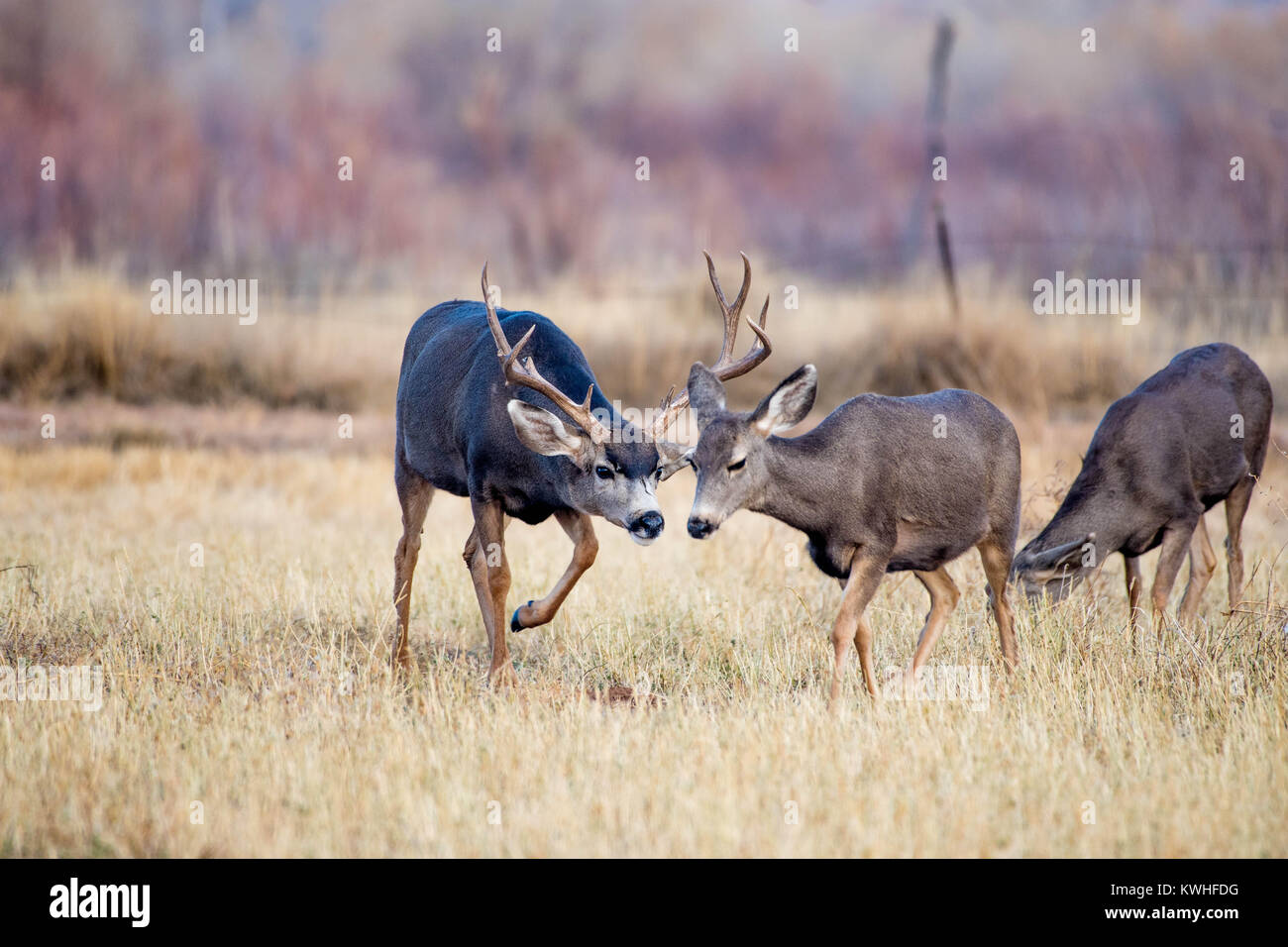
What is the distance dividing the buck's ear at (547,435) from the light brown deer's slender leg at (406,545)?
4.86 feet

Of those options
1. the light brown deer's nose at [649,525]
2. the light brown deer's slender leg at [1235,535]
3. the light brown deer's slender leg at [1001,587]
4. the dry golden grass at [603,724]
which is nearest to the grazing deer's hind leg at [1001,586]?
the light brown deer's slender leg at [1001,587]

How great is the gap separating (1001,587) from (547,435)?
2661 mm

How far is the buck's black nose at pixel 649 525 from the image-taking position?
7180 mm

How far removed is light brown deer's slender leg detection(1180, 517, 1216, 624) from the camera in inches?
368

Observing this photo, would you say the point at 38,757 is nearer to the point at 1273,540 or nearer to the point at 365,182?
the point at 1273,540

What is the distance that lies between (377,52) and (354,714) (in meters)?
41.5

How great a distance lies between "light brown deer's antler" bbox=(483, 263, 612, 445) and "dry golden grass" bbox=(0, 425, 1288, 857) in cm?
137

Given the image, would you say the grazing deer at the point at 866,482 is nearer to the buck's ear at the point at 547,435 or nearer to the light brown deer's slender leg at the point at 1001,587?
the light brown deer's slender leg at the point at 1001,587

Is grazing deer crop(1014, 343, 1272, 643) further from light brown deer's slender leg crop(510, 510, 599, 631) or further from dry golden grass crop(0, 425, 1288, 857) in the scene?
light brown deer's slender leg crop(510, 510, 599, 631)

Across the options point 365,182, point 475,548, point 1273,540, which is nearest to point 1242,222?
point 1273,540

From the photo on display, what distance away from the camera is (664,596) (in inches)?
358

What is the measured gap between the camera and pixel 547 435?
24.4ft

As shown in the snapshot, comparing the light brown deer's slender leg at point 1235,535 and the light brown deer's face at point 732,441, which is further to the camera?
A: the light brown deer's slender leg at point 1235,535

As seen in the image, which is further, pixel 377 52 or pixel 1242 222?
pixel 377 52
